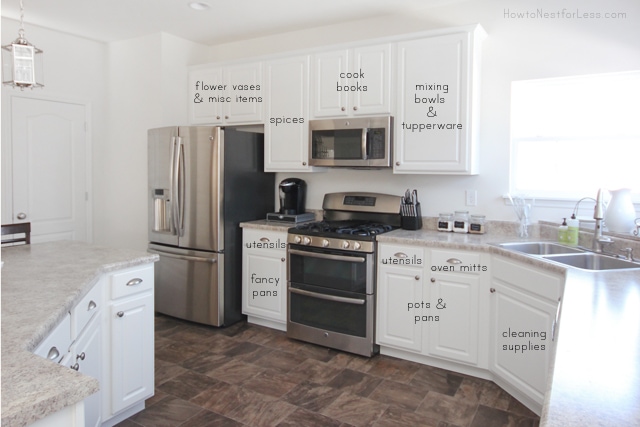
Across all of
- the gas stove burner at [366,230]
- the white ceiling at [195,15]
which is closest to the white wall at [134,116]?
the white ceiling at [195,15]

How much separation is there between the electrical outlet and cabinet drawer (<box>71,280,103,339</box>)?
2.55 m

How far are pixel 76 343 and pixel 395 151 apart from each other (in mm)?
2389

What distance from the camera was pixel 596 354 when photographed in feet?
3.72

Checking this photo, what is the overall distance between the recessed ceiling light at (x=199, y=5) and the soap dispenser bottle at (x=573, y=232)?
120 inches

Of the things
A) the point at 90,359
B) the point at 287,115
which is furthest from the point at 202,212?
the point at 90,359

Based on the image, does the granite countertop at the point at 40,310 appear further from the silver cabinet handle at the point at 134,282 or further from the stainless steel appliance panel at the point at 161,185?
the stainless steel appliance panel at the point at 161,185

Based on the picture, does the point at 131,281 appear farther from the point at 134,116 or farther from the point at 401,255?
the point at 134,116

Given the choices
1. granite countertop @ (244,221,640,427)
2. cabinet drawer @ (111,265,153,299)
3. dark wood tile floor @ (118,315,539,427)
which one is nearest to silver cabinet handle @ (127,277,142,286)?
cabinet drawer @ (111,265,153,299)

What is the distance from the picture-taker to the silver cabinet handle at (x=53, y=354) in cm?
149

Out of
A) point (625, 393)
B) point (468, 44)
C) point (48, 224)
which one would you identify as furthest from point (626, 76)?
point (48, 224)

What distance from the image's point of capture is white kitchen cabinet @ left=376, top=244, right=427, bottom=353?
3.10 metres

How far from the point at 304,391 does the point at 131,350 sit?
1.06m

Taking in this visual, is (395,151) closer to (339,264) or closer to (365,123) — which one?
(365,123)

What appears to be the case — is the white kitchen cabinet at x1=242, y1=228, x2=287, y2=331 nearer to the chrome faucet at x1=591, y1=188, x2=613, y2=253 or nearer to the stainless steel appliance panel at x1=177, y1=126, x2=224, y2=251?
the stainless steel appliance panel at x1=177, y1=126, x2=224, y2=251
